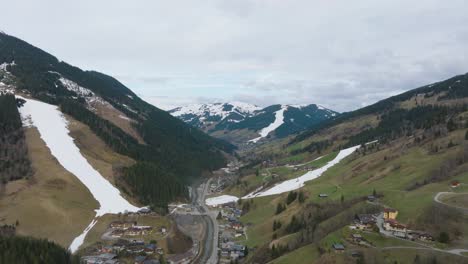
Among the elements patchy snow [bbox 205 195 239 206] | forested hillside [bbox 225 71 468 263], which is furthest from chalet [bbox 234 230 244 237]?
patchy snow [bbox 205 195 239 206]

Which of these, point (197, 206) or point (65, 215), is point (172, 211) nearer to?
point (197, 206)

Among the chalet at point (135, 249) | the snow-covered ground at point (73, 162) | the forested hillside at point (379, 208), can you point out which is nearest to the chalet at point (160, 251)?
the chalet at point (135, 249)

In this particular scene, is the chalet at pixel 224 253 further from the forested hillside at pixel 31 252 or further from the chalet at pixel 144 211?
the forested hillside at pixel 31 252

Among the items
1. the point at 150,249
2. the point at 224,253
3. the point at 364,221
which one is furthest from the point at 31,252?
the point at 364,221

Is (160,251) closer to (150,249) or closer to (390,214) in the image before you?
(150,249)

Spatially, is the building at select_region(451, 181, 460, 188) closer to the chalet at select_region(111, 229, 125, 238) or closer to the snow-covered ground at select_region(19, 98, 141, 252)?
the chalet at select_region(111, 229, 125, 238)

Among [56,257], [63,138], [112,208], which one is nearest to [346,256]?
[56,257]
